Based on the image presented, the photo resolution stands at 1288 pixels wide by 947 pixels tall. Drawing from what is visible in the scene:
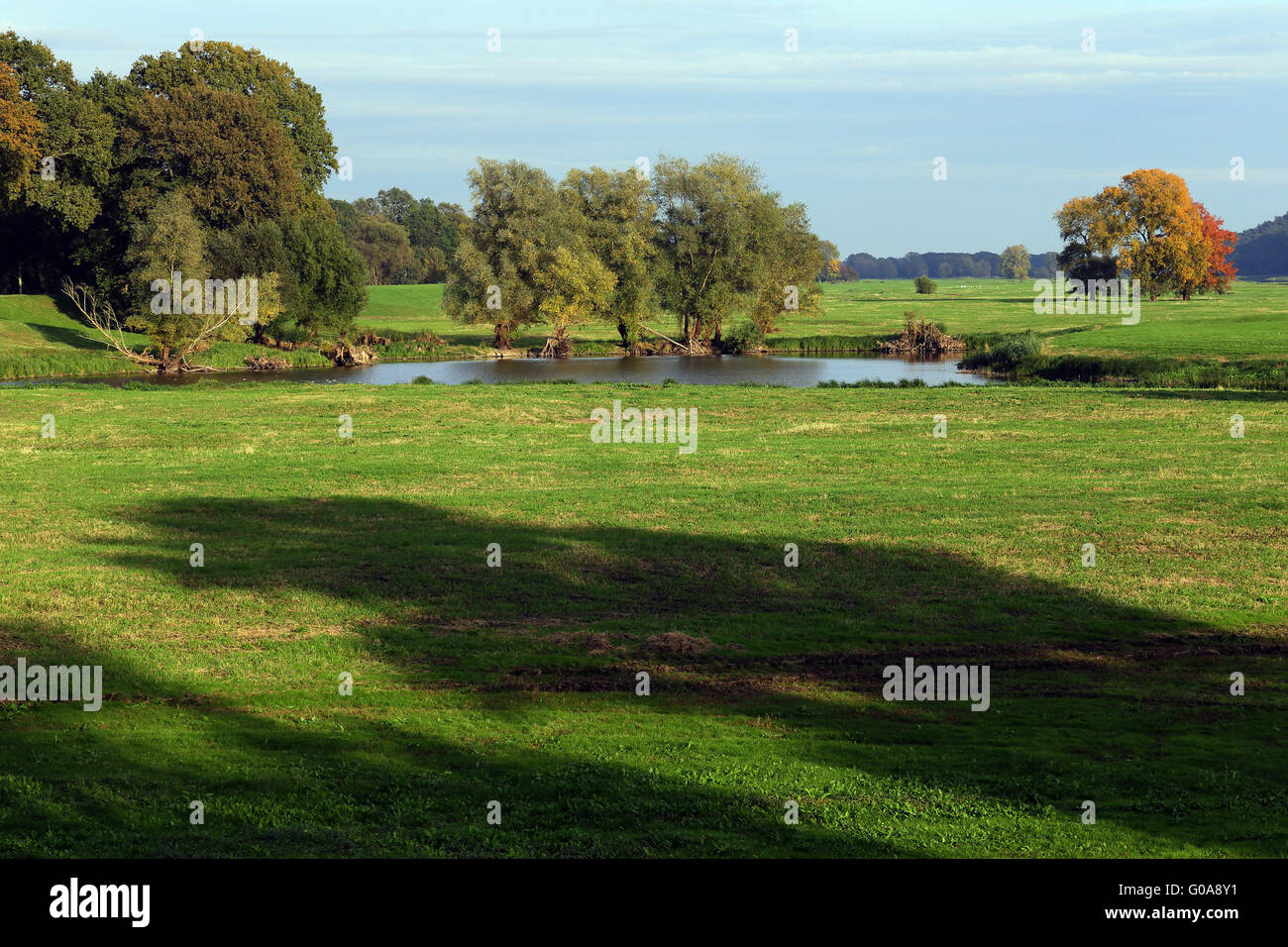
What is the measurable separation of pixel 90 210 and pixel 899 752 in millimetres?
84843

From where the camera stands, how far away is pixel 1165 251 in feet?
407

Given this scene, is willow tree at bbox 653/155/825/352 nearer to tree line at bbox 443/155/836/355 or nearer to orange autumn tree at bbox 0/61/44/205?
tree line at bbox 443/155/836/355

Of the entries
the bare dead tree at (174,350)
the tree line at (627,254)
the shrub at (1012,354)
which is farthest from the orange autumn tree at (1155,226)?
the bare dead tree at (174,350)

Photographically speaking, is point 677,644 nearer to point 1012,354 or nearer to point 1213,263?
point 1012,354

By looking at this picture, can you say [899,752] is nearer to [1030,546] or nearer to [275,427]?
[1030,546]

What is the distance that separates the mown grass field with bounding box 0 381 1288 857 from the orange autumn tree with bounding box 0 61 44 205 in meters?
55.1

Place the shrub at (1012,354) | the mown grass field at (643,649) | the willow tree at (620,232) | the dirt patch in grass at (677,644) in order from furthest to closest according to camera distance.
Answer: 1. the willow tree at (620,232)
2. the shrub at (1012,354)
3. the dirt patch in grass at (677,644)
4. the mown grass field at (643,649)

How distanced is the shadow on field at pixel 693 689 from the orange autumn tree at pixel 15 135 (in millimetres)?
67305

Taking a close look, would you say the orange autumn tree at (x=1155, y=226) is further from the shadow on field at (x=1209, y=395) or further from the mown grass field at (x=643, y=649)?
the mown grass field at (x=643, y=649)

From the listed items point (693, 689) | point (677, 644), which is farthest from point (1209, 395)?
point (693, 689)

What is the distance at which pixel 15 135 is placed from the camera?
3036 inches

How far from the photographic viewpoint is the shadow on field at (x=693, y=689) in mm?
9945

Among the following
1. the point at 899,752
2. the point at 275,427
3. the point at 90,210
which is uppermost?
the point at 90,210

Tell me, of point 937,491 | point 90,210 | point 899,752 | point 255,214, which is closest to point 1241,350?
point 937,491
